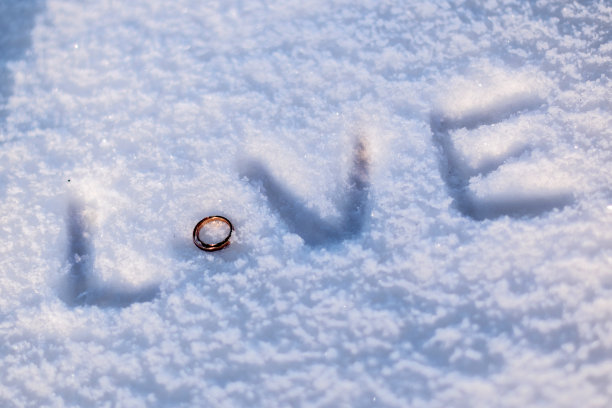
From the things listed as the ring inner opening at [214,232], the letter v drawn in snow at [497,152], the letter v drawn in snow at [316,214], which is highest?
the letter v drawn in snow at [497,152]

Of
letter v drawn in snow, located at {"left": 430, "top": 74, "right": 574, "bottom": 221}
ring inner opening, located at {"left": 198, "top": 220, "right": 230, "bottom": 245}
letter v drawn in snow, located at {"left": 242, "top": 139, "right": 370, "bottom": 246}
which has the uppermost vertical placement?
letter v drawn in snow, located at {"left": 430, "top": 74, "right": 574, "bottom": 221}

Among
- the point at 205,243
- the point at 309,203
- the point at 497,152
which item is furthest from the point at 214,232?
the point at 497,152

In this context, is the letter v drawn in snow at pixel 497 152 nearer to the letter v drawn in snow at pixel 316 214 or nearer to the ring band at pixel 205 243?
the letter v drawn in snow at pixel 316 214

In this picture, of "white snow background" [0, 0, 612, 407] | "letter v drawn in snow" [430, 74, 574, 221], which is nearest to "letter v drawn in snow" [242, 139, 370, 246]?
"white snow background" [0, 0, 612, 407]

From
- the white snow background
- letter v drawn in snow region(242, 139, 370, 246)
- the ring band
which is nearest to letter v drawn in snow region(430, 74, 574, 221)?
the white snow background

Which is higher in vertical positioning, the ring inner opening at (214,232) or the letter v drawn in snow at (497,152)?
the letter v drawn in snow at (497,152)

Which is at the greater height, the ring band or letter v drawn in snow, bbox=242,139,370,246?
letter v drawn in snow, bbox=242,139,370,246

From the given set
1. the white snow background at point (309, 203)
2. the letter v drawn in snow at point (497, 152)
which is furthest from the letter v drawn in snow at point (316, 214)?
the letter v drawn in snow at point (497, 152)

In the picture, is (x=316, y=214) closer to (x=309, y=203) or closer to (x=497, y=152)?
(x=309, y=203)

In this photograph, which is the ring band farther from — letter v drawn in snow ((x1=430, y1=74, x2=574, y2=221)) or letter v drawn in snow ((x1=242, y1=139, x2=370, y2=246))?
letter v drawn in snow ((x1=430, y1=74, x2=574, y2=221))
